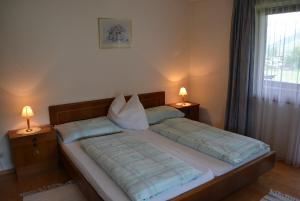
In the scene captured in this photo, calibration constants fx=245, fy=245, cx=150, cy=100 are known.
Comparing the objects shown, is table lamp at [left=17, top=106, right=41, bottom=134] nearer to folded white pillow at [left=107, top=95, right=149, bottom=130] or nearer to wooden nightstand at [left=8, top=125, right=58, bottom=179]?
wooden nightstand at [left=8, top=125, right=58, bottom=179]

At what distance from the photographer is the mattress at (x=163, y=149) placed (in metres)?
2.06

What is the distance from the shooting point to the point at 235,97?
3.85 m

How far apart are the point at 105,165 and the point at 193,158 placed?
938mm

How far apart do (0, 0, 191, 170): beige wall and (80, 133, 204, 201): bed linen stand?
102cm

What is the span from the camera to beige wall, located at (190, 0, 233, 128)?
4.05 meters

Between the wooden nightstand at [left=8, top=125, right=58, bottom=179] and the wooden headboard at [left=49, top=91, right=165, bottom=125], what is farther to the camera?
the wooden headboard at [left=49, top=91, right=165, bottom=125]

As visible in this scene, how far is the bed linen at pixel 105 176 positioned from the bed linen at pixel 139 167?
4 centimetres

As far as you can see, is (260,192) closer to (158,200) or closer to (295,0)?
(158,200)

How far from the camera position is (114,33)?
3725mm

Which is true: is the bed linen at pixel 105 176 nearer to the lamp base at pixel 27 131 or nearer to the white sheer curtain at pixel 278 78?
the lamp base at pixel 27 131

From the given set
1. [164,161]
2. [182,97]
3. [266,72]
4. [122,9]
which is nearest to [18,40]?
[122,9]

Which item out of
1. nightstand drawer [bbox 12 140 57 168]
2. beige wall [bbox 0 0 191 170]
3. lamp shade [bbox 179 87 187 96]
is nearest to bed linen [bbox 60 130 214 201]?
nightstand drawer [bbox 12 140 57 168]

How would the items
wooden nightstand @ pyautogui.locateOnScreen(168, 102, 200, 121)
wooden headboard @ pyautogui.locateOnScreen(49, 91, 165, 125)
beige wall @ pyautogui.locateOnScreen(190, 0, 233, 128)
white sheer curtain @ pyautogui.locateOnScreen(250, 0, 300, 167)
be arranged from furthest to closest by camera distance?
wooden nightstand @ pyautogui.locateOnScreen(168, 102, 200, 121) → beige wall @ pyautogui.locateOnScreen(190, 0, 233, 128) → wooden headboard @ pyautogui.locateOnScreen(49, 91, 165, 125) → white sheer curtain @ pyautogui.locateOnScreen(250, 0, 300, 167)

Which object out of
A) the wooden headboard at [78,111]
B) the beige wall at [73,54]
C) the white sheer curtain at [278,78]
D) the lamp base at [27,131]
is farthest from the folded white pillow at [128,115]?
the white sheer curtain at [278,78]
